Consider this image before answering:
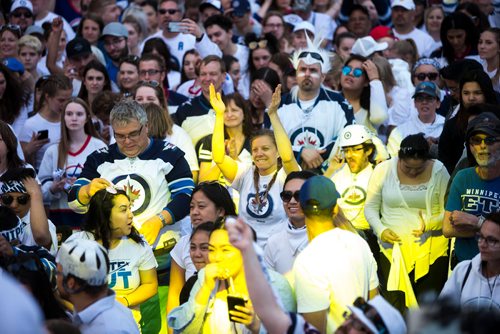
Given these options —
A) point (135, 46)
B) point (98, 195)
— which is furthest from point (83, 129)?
point (135, 46)

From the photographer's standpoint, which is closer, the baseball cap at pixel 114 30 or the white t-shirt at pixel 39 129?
the white t-shirt at pixel 39 129

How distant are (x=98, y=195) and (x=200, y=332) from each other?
4.58ft

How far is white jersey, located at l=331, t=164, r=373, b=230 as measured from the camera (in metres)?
9.25

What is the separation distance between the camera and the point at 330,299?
605cm

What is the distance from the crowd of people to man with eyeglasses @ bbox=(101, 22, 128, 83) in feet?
0.08

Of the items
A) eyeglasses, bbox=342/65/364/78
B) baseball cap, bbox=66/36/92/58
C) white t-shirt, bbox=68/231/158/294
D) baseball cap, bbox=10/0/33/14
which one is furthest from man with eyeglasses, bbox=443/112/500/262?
baseball cap, bbox=10/0/33/14

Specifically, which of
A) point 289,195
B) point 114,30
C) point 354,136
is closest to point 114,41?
point 114,30

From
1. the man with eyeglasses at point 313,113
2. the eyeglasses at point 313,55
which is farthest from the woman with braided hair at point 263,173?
the eyeglasses at point 313,55

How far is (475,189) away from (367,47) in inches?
174

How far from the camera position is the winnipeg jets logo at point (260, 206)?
8.70 m

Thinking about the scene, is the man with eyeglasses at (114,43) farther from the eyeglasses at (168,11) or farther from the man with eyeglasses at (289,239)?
the man with eyeglasses at (289,239)

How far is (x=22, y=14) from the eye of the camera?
13.8 meters

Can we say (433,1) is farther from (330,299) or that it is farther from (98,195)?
(330,299)

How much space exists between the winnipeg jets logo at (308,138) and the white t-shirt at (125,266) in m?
2.71
